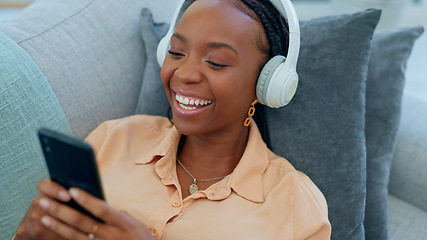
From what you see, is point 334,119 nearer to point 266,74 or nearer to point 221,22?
point 266,74

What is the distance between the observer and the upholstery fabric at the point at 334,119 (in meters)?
1.19

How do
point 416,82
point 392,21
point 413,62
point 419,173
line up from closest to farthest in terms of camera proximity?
1. point 419,173
2. point 392,21
3. point 416,82
4. point 413,62

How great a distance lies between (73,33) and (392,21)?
2.09 meters

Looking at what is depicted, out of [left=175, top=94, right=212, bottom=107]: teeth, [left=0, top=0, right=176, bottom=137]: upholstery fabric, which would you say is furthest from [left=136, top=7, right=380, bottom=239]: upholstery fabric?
[left=0, top=0, right=176, bottom=137]: upholstery fabric

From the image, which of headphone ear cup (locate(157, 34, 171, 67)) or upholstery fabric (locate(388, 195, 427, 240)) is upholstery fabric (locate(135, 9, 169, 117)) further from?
upholstery fabric (locate(388, 195, 427, 240))

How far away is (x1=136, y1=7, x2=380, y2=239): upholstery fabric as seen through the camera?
1.19 metres

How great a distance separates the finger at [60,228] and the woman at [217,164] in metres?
0.20

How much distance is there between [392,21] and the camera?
8.80 ft

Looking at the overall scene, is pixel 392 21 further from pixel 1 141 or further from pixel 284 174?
pixel 1 141

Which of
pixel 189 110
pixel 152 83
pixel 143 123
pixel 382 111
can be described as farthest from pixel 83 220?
pixel 382 111

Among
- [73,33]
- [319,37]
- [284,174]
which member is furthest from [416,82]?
[73,33]

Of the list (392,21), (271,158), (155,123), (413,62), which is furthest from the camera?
(413,62)

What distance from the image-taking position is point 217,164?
1.16 metres

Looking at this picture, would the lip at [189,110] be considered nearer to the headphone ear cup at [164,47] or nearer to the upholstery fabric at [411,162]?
the headphone ear cup at [164,47]
